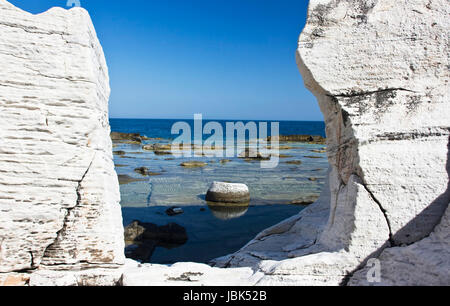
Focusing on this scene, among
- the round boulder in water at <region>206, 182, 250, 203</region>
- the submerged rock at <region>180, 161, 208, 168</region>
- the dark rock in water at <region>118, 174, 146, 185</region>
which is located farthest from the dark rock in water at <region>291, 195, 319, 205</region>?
the submerged rock at <region>180, 161, 208, 168</region>

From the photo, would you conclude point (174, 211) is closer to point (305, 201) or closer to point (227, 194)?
point (227, 194)

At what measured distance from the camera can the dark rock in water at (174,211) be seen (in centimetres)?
844

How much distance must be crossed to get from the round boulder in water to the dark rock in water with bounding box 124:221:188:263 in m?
2.69

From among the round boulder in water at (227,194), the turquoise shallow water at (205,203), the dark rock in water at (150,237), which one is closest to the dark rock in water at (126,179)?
the turquoise shallow water at (205,203)

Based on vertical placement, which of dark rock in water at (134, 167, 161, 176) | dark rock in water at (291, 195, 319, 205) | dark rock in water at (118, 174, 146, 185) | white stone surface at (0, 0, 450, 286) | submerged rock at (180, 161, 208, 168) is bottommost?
dark rock in water at (291, 195, 319, 205)

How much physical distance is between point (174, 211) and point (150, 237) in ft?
6.46

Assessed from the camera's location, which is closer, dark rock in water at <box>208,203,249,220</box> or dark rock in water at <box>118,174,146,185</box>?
dark rock in water at <box>208,203,249,220</box>

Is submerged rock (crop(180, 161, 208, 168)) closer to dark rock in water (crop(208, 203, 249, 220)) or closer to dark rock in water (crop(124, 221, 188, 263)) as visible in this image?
dark rock in water (crop(208, 203, 249, 220))

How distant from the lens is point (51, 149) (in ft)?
10.2

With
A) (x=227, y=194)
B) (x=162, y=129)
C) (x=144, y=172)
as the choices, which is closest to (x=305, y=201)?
(x=227, y=194)

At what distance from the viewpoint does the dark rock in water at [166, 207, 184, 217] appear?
844cm
